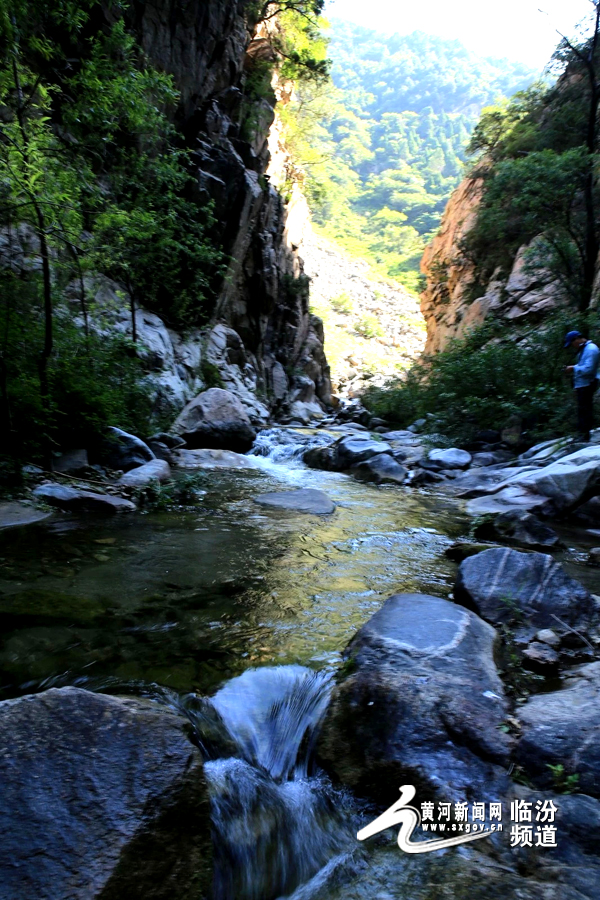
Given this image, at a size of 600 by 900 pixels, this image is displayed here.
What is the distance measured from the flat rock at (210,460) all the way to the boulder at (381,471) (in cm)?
237

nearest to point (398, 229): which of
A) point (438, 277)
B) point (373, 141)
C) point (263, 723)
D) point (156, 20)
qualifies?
point (373, 141)

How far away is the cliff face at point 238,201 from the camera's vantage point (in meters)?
16.0

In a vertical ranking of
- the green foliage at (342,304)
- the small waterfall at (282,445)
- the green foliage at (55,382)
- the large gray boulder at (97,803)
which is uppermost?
the green foliage at (342,304)

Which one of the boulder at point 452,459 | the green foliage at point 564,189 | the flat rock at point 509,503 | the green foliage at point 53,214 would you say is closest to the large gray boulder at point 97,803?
the green foliage at point 53,214

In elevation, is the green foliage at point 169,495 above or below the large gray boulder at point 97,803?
above

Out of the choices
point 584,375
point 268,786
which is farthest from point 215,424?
point 268,786

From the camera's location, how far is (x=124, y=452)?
8.03 m

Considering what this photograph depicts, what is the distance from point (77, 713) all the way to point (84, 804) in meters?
0.33

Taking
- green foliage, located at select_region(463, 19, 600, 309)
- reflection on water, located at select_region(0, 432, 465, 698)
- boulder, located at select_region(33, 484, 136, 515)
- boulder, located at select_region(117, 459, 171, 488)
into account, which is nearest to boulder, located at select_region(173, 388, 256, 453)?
boulder, located at select_region(117, 459, 171, 488)

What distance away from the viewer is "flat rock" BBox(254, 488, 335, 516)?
6879mm

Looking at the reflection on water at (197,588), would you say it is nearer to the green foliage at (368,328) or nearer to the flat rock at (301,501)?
the flat rock at (301,501)

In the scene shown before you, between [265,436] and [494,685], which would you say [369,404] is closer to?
[265,436]

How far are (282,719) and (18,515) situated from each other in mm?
3947

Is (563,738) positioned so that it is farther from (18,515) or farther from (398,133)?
(398,133)
